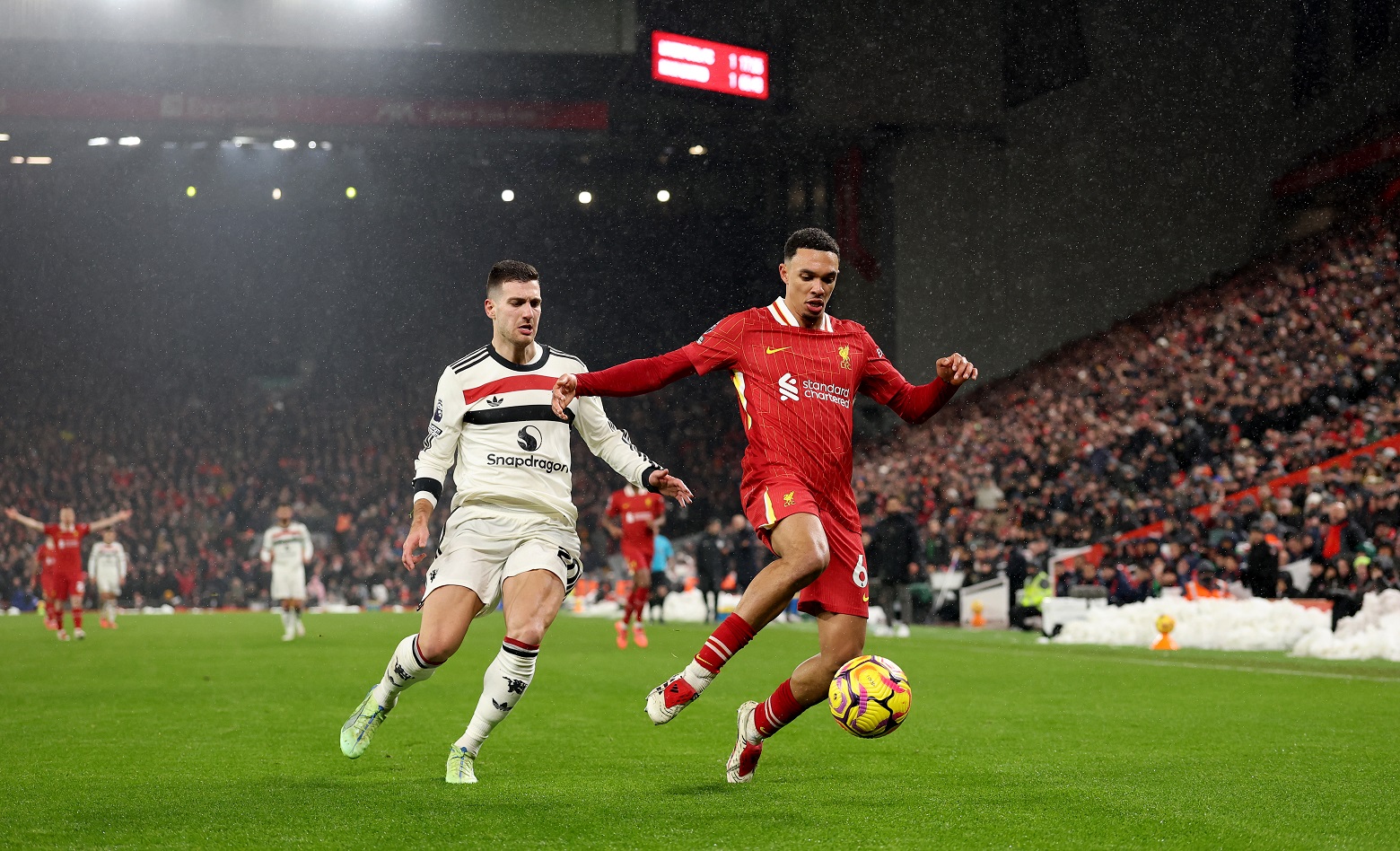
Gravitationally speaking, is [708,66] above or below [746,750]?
above

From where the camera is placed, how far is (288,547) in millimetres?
19484

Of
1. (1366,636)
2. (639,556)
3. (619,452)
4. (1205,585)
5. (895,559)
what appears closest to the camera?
(619,452)

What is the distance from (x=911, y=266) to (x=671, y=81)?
25.7 feet

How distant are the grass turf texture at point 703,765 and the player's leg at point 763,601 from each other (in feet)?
1.41

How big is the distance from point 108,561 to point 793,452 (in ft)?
69.8

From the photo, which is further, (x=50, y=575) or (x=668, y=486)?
(x=50, y=575)

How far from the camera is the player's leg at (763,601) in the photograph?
5625 mm

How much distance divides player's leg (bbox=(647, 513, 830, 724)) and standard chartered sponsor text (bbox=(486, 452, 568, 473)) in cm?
113

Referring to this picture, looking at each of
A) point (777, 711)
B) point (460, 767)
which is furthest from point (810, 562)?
point (460, 767)

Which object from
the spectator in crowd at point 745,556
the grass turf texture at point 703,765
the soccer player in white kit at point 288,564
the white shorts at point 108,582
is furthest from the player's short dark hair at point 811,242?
the spectator in crowd at point 745,556

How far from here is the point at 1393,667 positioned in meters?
13.2

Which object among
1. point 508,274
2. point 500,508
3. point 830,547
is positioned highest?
point 508,274

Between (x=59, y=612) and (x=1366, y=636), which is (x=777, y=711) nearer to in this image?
(x=1366, y=636)

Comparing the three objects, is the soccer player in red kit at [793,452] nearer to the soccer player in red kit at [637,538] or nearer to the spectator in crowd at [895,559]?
the soccer player in red kit at [637,538]
